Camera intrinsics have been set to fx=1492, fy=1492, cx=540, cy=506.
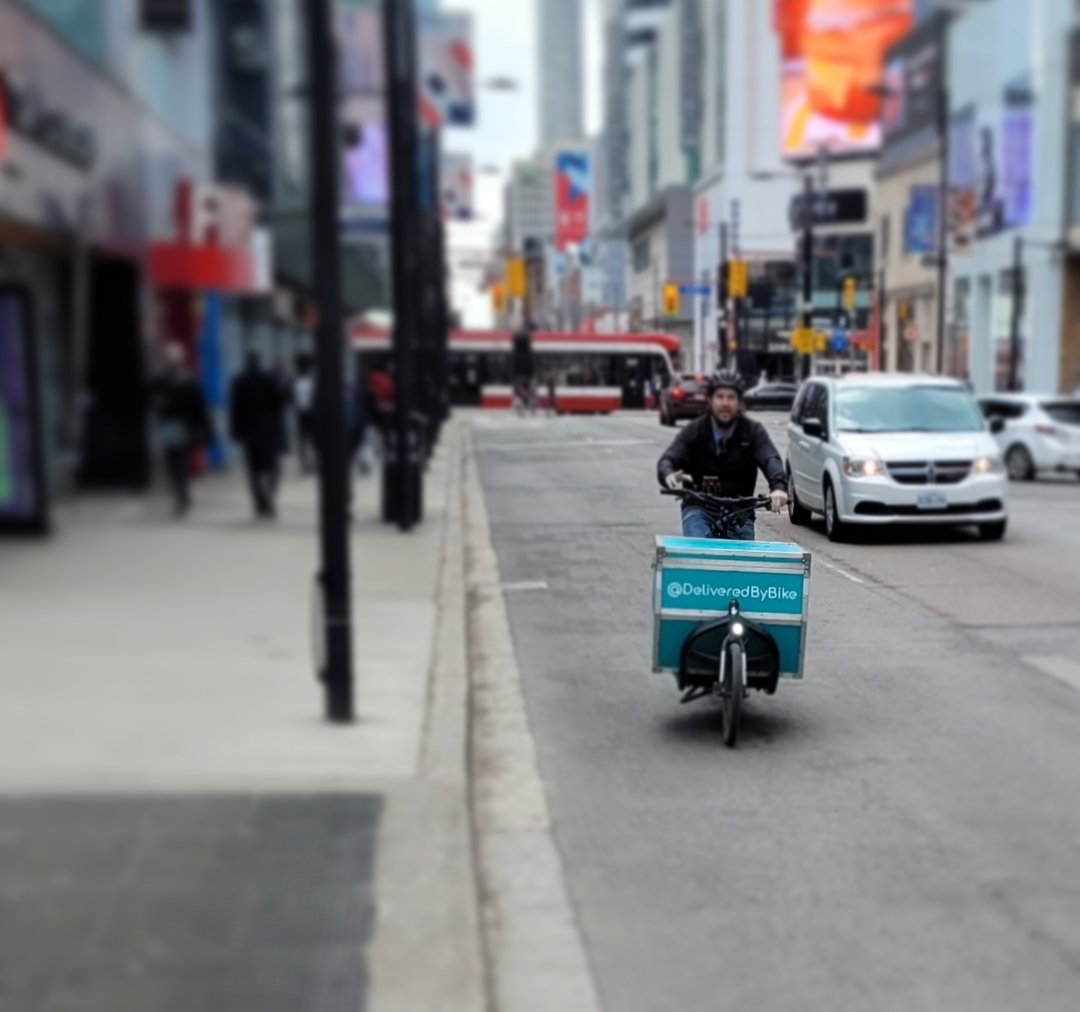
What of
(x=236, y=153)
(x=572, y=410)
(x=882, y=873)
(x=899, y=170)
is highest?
(x=899, y=170)

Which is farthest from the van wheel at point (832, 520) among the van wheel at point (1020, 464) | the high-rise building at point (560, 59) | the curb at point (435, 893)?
the van wheel at point (1020, 464)

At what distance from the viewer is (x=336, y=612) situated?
612 cm

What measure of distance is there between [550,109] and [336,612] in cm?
224

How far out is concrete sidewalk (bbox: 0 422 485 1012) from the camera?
4246 millimetres

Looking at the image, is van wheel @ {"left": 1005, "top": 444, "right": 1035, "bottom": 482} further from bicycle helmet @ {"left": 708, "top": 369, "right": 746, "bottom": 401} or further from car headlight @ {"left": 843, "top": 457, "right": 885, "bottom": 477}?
bicycle helmet @ {"left": 708, "top": 369, "right": 746, "bottom": 401}

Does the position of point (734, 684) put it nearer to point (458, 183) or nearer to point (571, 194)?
point (571, 194)

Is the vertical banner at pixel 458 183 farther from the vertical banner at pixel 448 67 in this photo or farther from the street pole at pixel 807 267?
the street pole at pixel 807 267

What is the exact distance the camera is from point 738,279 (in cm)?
961

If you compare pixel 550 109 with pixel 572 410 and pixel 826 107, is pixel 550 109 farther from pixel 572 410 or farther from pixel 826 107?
pixel 826 107

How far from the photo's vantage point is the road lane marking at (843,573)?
908cm

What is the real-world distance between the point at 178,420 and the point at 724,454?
137 inches

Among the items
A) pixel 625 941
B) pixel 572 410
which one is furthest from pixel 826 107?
pixel 625 941

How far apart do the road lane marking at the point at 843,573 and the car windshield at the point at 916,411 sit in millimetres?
1604

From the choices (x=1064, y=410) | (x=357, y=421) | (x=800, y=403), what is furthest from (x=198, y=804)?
(x=1064, y=410)
